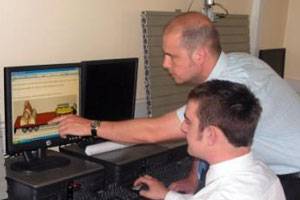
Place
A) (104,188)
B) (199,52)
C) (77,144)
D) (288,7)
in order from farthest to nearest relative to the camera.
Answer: (288,7)
(77,144)
(104,188)
(199,52)

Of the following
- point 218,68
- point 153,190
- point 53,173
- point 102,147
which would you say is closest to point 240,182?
point 153,190

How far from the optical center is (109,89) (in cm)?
203

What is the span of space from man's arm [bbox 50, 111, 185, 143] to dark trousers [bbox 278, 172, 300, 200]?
47cm

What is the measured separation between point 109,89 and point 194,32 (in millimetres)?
575

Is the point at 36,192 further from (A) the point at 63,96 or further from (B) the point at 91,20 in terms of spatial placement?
(B) the point at 91,20

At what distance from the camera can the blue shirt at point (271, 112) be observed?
164 cm

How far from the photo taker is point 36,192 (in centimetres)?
153

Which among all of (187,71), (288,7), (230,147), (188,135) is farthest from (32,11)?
(288,7)

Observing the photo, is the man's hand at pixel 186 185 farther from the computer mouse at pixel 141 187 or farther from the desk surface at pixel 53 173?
the desk surface at pixel 53 173

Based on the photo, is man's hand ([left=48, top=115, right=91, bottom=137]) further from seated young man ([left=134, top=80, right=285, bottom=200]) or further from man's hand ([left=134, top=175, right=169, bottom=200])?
seated young man ([left=134, top=80, right=285, bottom=200])

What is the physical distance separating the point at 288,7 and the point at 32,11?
2.61 metres

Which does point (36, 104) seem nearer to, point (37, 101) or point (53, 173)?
point (37, 101)

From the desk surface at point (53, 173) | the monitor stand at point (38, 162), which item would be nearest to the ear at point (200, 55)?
the desk surface at point (53, 173)

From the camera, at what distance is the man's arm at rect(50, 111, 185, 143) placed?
1648mm
